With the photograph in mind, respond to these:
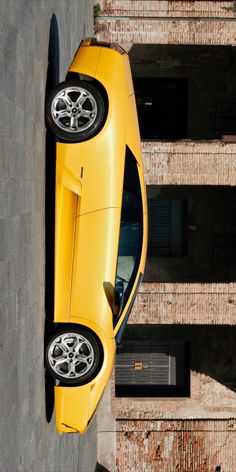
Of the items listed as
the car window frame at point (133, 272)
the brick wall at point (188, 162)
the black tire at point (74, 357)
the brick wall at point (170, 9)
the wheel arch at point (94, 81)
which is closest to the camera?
the wheel arch at point (94, 81)

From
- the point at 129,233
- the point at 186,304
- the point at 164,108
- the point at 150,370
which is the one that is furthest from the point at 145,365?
the point at 129,233

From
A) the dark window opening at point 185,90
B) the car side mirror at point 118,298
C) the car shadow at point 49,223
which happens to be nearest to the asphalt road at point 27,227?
the car shadow at point 49,223

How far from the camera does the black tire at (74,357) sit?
8.98 m

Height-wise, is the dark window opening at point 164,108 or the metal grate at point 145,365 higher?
the dark window opening at point 164,108

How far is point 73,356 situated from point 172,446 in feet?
22.3

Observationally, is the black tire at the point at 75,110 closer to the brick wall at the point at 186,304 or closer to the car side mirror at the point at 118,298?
the car side mirror at the point at 118,298

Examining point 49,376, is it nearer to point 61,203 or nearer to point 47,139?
point 61,203

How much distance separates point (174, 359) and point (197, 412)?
1.29m

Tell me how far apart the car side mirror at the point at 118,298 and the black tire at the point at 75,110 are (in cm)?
208

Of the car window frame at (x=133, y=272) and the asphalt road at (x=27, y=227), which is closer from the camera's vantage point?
the asphalt road at (x=27, y=227)

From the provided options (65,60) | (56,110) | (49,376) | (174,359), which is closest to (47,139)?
(56,110)

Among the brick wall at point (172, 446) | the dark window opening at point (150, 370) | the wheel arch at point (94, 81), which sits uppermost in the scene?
the wheel arch at point (94, 81)

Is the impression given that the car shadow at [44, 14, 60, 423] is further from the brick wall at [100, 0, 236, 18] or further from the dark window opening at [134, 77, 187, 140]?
the dark window opening at [134, 77, 187, 140]

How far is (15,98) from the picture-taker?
7391 mm
